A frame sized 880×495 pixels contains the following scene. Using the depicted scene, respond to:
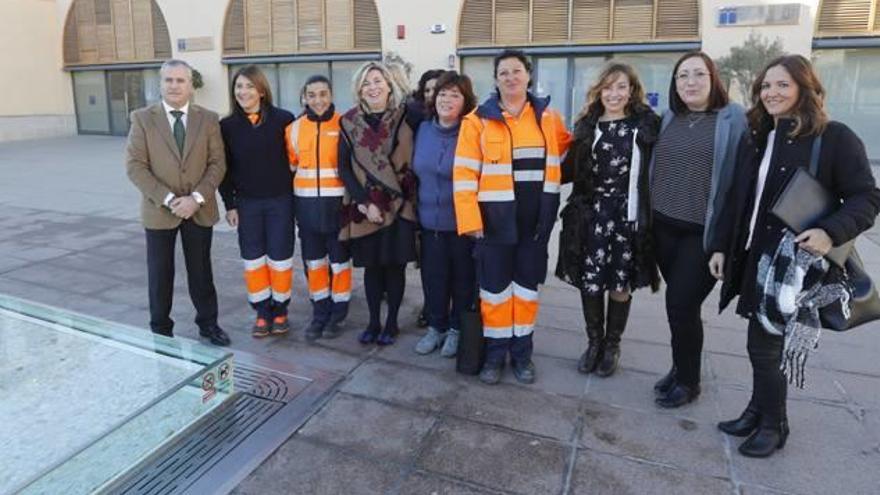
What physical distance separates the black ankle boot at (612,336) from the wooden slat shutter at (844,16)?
1200cm

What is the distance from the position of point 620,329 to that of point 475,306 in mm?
827

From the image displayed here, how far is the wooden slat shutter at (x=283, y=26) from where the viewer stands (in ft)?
53.9

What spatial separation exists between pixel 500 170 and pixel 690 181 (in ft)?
2.97

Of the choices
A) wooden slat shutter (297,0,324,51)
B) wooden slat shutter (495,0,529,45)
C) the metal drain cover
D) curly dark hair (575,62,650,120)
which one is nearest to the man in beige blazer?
the metal drain cover

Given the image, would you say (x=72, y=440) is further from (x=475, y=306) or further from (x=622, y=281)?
(x=622, y=281)

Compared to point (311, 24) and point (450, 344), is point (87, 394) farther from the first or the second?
point (311, 24)

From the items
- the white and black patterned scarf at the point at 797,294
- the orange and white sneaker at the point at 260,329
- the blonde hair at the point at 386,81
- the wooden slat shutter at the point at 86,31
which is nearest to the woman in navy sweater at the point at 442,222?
the blonde hair at the point at 386,81

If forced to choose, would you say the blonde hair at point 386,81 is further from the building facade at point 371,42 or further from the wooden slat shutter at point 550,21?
the wooden slat shutter at point 550,21

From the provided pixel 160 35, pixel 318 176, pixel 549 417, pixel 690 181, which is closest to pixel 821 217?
pixel 690 181

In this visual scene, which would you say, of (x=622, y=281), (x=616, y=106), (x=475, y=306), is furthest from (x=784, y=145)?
(x=475, y=306)

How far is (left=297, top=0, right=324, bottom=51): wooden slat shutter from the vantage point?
16188 mm

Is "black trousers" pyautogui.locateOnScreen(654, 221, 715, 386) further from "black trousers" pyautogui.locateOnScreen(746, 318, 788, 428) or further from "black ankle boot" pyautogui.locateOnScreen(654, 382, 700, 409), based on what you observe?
"black trousers" pyautogui.locateOnScreen(746, 318, 788, 428)

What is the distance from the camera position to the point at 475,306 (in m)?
3.66

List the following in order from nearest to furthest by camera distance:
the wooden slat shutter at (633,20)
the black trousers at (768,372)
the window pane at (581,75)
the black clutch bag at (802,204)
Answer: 1. the black clutch bag at (802,204)
2. the black trousers at (768,372)
3. the wooden slat shutter at (633,20)
4. the window pane at (581,75)
